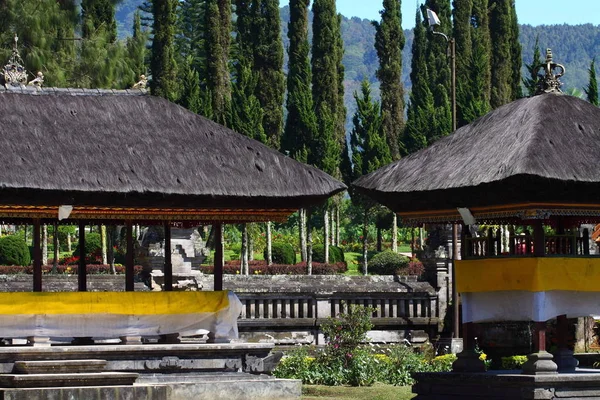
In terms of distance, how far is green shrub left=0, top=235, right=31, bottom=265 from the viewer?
4884cm

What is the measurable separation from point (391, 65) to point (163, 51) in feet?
51.4

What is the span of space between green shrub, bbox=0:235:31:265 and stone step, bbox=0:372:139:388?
29024 mm

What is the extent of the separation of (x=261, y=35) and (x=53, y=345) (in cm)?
4040

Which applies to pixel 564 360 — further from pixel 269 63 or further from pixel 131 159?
pixel 269 63

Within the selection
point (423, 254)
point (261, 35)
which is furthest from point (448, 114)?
point (423, 254)

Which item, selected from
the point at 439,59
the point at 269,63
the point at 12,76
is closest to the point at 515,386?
the point at 12,76

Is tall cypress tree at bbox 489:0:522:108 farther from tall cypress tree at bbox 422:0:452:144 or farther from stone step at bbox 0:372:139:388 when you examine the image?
stone step at bbox 0:372:139:388

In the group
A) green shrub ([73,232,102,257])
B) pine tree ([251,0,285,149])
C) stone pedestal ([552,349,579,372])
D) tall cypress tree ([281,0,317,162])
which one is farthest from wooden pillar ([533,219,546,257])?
pine tree ([251,0,285,149])

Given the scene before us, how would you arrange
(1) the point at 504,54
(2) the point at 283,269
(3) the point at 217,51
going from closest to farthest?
(2) the point at 283,269
(3) the point at 217,51
(1) the point at 504,54

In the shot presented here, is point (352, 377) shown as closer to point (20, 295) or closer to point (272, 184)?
point (272, 184)

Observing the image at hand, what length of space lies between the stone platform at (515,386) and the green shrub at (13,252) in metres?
30.3

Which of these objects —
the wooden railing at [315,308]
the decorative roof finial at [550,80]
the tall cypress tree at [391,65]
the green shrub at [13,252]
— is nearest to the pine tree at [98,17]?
the green shrub at [13,252]

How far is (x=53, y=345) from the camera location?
74.6 feet

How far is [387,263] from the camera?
175ft
